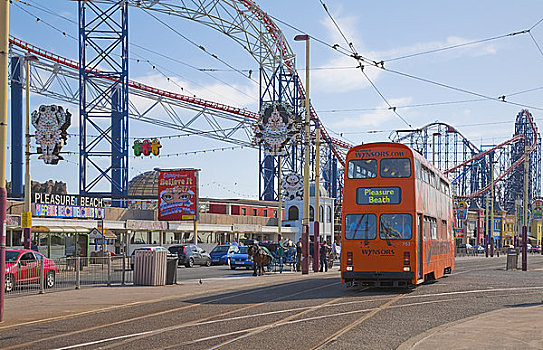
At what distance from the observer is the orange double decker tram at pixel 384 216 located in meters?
23.0

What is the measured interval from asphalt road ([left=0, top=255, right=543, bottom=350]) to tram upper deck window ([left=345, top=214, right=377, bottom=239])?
1.94 metres

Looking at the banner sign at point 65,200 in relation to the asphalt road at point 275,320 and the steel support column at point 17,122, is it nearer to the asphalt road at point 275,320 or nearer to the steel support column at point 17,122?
the steel support column at point 17,122

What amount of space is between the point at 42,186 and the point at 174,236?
2155 inches

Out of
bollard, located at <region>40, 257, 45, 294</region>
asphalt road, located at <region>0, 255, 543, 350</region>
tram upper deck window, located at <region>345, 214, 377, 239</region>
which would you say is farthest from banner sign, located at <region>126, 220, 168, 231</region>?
tram upper deck window, located at <region>345, 214, 377, 239</region>

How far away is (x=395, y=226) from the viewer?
23156mm

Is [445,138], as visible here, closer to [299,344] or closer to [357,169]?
[357,169]

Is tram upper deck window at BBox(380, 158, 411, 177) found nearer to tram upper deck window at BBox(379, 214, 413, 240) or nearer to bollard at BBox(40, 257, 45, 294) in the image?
tram upper deck window at BBox(379, 214, 413, 240)

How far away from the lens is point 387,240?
23250mm

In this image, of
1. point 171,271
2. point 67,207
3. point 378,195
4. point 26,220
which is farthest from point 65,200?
point 378,195

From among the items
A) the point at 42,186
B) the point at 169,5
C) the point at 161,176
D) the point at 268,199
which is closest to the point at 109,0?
the point at 169,5

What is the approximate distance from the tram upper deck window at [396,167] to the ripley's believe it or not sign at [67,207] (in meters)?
31.0

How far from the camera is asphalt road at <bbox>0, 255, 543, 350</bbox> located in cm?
1231

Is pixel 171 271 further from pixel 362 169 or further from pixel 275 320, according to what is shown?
pixel 275 320

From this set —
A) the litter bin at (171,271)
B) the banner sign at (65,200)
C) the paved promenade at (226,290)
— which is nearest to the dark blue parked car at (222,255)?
the banner sign at (65,200)
